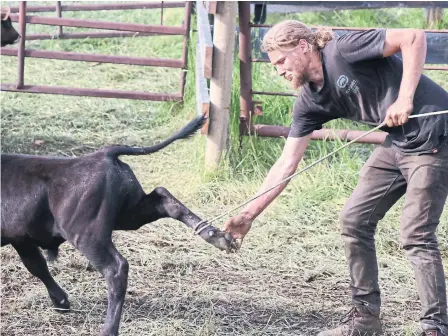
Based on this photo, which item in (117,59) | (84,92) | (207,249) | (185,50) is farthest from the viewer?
(185,50)

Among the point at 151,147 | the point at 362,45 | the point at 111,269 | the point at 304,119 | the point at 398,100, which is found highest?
the point at 362,45

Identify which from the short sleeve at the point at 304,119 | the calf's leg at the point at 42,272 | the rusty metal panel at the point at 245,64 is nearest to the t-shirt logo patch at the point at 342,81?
the short sleeve at the point at 304,119

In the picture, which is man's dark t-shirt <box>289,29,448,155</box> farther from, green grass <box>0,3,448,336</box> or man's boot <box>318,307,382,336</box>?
green grass <box>0,3,448,336</box>

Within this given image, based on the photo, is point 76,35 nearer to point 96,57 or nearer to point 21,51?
point 96,57

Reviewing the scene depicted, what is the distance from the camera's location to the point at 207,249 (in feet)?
19.4

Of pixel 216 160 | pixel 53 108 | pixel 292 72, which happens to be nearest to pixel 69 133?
pixel 53 108

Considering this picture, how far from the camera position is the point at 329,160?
714 cm

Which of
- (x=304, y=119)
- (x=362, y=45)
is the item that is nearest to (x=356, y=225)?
(x=304, y=119)

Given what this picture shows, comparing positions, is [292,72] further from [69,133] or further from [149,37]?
[149,37]

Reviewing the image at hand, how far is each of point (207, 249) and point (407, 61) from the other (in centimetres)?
241

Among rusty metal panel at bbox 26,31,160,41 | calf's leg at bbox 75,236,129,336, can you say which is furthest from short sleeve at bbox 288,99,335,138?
rusty metal panel at bbox 26,31,160,41

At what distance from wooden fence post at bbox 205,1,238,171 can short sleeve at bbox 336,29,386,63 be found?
2.72 metres

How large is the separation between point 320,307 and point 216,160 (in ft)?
7.41

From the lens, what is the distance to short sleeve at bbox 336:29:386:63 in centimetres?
407
